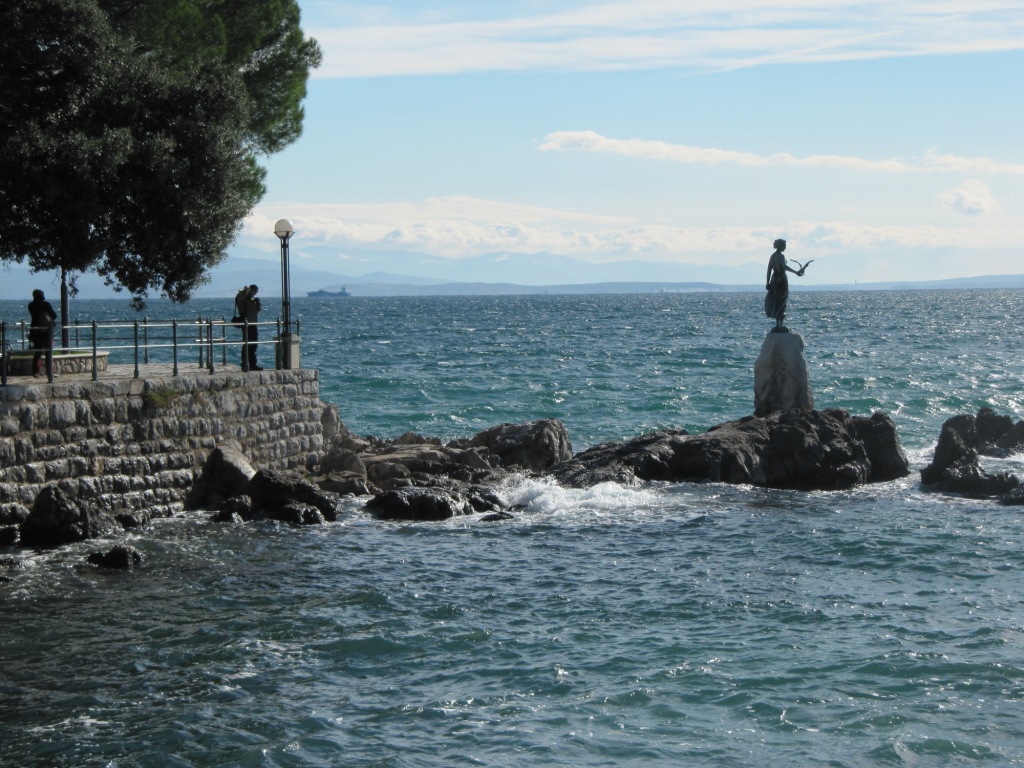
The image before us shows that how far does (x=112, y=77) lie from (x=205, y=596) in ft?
30.5

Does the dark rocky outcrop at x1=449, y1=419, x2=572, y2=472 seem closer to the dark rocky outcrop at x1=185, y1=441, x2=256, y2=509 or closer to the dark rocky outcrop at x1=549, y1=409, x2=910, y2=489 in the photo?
the dark rocky outcrop at x1=549, y1=409, x2=910, y2=489

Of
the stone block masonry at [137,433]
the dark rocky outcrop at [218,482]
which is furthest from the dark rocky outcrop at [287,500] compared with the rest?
the stone block masonry at [137,433]

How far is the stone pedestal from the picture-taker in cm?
2523

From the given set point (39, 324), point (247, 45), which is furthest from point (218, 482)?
point (247, 45)

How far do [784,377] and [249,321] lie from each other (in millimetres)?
11198

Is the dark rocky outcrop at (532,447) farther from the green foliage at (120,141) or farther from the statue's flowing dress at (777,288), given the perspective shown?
the green foliage at (120,141)

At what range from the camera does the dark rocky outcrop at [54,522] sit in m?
15.9

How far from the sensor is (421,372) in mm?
48344

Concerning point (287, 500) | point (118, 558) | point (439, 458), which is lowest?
point (118, 558)

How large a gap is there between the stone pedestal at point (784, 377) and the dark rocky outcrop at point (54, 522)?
1435 cm

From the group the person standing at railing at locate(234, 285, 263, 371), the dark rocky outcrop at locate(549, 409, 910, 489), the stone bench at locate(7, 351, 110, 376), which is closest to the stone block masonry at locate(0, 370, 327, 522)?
the person standing at railing at locate(234, 285, 263, 371)

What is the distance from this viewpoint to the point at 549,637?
12289mm

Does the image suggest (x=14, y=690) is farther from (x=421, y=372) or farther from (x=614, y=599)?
(x=421, y=372)

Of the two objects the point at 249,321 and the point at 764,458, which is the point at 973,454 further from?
the point at 249,321
